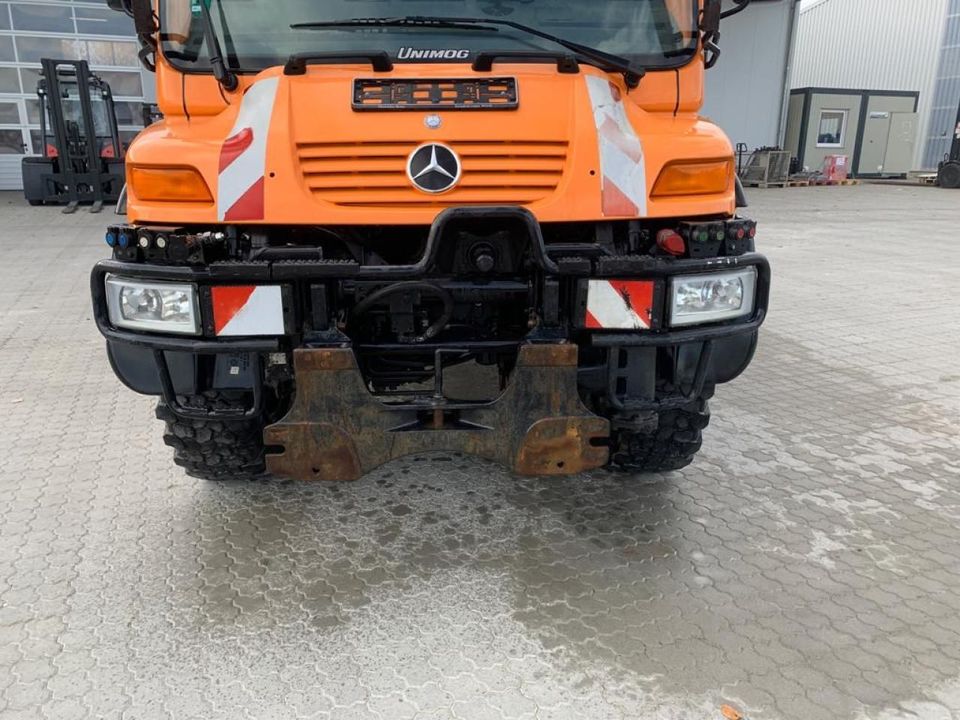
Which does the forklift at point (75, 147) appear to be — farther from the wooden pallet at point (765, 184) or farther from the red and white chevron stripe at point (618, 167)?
the wooden pallet at point (765, 184)

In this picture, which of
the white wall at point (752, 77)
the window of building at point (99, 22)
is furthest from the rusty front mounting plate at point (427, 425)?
the white wall at point (752, 77)

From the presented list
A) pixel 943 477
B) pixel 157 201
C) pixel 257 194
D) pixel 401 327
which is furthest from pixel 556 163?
pixel 943 477

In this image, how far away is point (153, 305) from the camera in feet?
8.33

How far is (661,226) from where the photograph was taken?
2803mm

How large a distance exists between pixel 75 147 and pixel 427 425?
16630mm

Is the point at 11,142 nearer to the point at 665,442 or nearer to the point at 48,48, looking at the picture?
the point at 48,48

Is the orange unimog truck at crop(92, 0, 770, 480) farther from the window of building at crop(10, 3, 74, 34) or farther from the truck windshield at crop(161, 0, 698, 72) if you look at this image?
the window of building at crop(10, 3, 74, 34)

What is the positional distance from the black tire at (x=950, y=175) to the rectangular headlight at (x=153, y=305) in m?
26.1

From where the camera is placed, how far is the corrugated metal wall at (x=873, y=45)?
130ft

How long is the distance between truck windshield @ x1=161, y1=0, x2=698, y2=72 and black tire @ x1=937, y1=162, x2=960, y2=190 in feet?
80.1

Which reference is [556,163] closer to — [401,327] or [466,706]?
[401,327]

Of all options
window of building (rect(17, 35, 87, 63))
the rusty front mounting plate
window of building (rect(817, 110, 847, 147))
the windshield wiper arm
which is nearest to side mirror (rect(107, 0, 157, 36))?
the windshield wiper arm

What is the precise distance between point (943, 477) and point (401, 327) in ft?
9.85

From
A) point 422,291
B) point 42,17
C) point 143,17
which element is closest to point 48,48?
point 42,17
